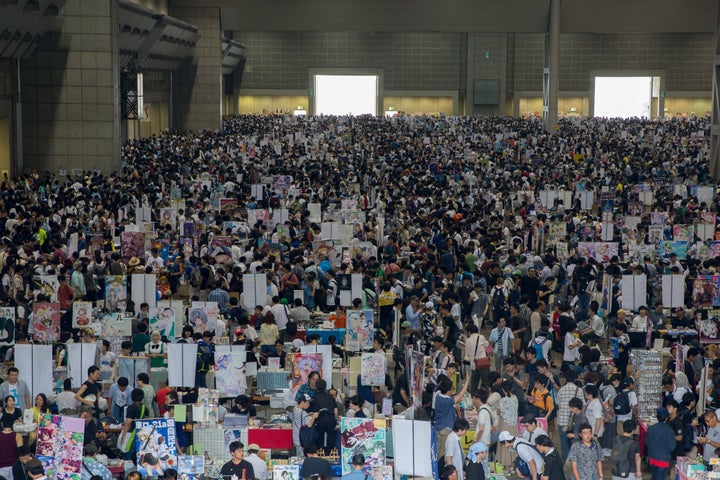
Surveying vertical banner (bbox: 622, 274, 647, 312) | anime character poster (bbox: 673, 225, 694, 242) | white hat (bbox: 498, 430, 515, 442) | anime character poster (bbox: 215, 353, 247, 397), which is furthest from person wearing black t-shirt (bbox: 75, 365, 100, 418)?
anime character poster (bbox: 673, 225, 694, 242)

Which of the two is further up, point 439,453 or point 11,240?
point 11,240

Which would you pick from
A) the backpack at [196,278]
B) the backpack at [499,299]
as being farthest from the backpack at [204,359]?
the backpack at [196,278]

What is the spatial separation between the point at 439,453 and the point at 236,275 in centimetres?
765

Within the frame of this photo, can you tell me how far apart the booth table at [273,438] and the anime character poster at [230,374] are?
1568mm

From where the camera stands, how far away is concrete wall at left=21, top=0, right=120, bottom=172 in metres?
39.8

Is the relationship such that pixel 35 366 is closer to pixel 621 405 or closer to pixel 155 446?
pixel 155 446

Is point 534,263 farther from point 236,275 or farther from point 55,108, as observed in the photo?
point 55,108

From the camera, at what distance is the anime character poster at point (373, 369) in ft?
49.4

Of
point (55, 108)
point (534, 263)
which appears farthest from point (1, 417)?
point (55, 108)

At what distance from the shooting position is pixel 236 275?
20.9m

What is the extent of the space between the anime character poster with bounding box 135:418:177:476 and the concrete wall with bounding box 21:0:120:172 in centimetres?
2988

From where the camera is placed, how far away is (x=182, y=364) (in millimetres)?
15125

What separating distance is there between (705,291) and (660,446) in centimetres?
765

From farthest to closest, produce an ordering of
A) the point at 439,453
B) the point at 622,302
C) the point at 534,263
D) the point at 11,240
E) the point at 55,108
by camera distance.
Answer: the point at 55,108
the point at 11,240
the point at 534,263
the point at 622,302
the point at 439,453
